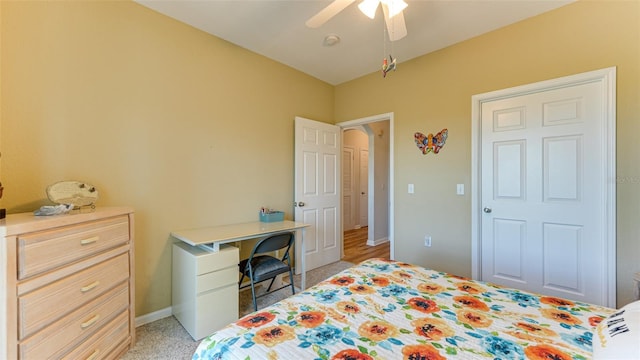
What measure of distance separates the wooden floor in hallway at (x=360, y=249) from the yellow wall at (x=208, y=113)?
0.99m

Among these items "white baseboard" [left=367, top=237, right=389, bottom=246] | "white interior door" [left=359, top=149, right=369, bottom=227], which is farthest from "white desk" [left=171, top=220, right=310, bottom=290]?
"white interior door" [left=359, top=149, right=369, bottom=227]

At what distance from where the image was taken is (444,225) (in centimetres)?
280

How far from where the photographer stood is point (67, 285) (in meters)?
1.33

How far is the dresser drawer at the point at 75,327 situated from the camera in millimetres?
1184

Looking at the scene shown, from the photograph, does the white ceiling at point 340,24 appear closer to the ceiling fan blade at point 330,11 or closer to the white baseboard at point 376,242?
the ceiling fan blade at point 330,11

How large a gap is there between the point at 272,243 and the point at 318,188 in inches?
53.3

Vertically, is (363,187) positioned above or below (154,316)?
above

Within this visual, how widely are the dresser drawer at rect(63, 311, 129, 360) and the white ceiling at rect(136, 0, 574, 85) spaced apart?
2413mm

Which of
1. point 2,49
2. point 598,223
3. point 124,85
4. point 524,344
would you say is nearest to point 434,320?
point 524,344

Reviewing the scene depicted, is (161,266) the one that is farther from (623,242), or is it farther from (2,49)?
(623,242)

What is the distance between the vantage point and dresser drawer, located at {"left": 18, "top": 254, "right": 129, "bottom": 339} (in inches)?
45.3

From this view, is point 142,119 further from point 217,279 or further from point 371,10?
point 371,10

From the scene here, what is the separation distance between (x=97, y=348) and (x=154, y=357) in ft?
1.14

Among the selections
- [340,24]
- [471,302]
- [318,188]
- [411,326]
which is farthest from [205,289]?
[340,24]
